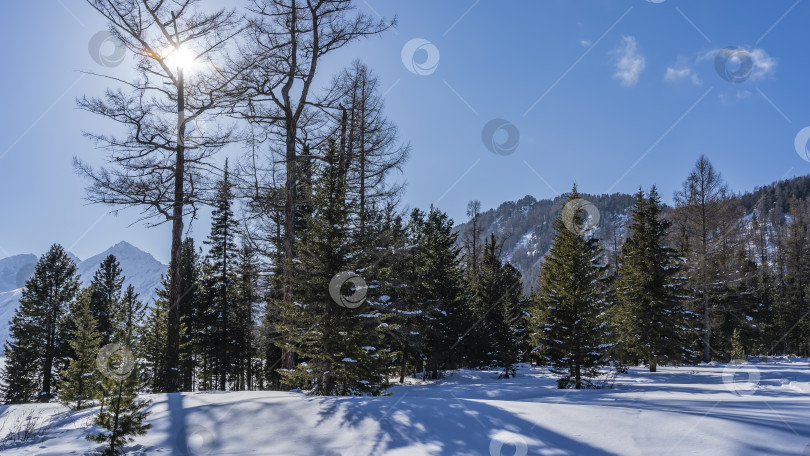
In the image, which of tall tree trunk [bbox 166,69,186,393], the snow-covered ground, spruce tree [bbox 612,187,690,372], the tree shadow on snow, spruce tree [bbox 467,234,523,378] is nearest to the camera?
the snow-covered ground

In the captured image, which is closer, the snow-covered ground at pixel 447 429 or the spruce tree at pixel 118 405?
the snow-covered ground at pixel 447 429

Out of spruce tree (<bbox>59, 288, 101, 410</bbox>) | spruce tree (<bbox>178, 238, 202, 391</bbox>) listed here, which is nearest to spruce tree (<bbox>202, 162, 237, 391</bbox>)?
spruce tree (<bbox>178, 238, 202, 391</bbox>)

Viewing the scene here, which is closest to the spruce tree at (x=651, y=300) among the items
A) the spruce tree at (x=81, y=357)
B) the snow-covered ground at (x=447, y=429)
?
the snow-covered ground at (x=447, y=429)

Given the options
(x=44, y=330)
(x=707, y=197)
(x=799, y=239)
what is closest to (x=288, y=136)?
(x=707, y=197)

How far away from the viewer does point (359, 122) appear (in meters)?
17.8

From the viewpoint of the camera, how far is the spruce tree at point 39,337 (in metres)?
30.1

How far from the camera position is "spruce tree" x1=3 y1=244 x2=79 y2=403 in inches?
1185

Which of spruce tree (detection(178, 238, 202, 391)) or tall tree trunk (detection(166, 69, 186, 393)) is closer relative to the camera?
tall tree trunk (detection(166, 69, 186, 393))

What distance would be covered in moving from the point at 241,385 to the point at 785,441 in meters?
37.6

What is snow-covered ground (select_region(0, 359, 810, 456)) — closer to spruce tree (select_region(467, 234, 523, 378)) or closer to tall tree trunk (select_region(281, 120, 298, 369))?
tall tree trunk (select_region(281, 120, 298, 369))

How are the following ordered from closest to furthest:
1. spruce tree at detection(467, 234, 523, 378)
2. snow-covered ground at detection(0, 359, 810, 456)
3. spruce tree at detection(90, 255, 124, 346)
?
snow-covered ground at detection(0, 359, 810, 456), spruce tree at detection(467, 234, 523, 378), spruce tree at detection(90, 255, 124, 346)

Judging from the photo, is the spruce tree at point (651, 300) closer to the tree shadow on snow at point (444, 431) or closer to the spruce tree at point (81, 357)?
the tree shadow on snow at point (444, 431)

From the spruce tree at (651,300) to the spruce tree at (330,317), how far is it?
17.3 m

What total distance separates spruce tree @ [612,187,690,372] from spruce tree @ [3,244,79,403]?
125 ft
